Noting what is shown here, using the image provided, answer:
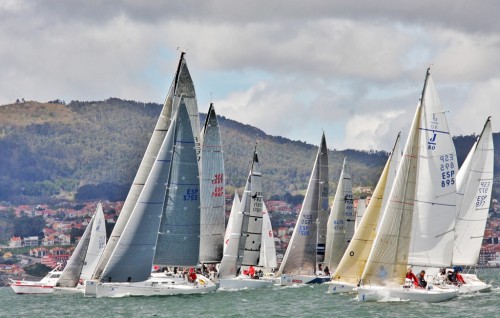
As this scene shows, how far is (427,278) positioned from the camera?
56.0m

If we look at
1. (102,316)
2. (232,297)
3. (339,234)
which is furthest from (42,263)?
(102,316)

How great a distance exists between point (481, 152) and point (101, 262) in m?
21.0

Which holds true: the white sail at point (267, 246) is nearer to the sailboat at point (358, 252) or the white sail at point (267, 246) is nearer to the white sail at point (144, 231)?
the sailboat at point (358, 252)

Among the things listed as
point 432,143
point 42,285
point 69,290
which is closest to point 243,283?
point 69,290

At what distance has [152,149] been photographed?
196 feet

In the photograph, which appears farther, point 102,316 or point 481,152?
point 481,152

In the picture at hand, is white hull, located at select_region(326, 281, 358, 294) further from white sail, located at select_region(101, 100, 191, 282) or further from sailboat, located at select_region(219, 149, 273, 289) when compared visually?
sailboat, located at select_region(219, 149, 273, 289)

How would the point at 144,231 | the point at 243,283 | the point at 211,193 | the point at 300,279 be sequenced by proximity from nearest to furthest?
the point at 144,231
the point at 211,193
the point at 243,283
the point at 300,279

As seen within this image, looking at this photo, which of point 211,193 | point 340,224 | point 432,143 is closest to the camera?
point 432,143

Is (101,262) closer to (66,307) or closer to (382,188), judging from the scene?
(66,307)

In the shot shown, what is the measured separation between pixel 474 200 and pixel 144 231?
60.4 feet

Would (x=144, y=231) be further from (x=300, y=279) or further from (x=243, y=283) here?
(x=300, y=279)

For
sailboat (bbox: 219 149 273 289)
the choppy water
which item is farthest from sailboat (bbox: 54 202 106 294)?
sailboat (bbox: 219 149 273 289)

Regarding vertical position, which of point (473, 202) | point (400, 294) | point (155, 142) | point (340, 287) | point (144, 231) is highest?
point (155, 142)
